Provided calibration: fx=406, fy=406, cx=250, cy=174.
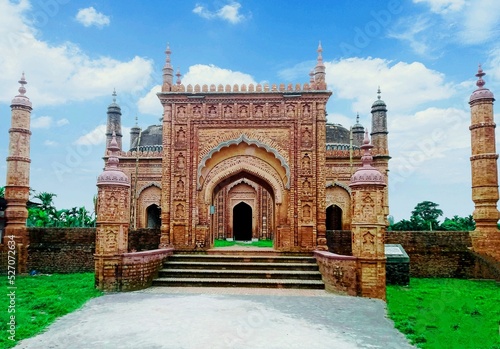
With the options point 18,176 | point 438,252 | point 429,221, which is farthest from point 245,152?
point 429,221

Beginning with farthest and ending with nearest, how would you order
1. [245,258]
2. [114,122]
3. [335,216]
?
[114,122], [335,216], [245,258]

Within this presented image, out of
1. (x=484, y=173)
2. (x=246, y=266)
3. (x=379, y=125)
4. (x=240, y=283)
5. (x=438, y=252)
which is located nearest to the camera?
(x=240, y=283)

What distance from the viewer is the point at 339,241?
492 inches

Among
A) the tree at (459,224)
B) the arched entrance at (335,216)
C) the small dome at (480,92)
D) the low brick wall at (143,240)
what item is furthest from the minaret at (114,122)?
the tree at (459,224)

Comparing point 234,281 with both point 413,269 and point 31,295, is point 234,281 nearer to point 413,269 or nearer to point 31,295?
point 31,295

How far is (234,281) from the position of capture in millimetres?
9188

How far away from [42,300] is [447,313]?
7.01 metres

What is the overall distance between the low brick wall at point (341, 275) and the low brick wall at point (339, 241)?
139 inches

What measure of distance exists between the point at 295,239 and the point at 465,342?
6569mm

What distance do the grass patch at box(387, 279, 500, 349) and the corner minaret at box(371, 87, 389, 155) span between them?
33.9 ft

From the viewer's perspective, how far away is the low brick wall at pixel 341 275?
8195 mm

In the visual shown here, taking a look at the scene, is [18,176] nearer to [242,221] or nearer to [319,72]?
[319,72]

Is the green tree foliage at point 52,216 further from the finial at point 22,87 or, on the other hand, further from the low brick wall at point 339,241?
the low brick wall at point 339,241

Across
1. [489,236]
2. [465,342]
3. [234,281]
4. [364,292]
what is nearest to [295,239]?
[234,281]
